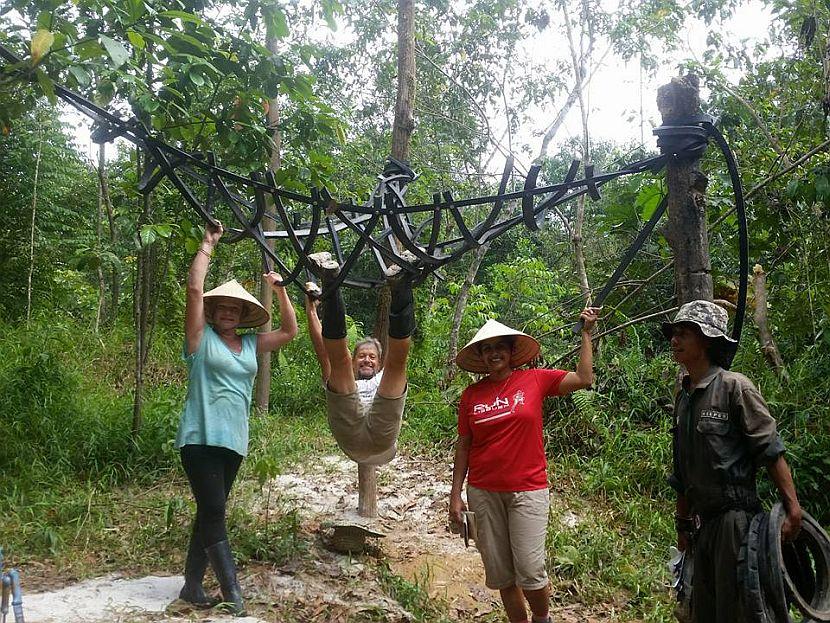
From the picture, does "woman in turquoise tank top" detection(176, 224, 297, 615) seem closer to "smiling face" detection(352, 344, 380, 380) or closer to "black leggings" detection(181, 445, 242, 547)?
"black leggings" detection(181, 445, 242, 547)

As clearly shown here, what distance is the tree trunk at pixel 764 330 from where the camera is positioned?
4422mm

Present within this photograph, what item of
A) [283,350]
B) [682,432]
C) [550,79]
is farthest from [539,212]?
[550,79]

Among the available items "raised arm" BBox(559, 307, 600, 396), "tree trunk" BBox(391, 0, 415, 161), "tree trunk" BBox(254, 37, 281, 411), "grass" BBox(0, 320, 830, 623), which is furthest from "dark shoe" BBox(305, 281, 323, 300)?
"tree trunk" BBox(254, 37, 281, 411)

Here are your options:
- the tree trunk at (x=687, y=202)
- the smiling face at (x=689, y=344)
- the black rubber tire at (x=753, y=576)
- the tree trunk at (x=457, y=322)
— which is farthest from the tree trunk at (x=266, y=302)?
the black rubber tire at (x=753, y=576)

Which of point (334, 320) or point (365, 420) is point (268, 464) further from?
point (334, 320)

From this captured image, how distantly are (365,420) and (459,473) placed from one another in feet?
1.47

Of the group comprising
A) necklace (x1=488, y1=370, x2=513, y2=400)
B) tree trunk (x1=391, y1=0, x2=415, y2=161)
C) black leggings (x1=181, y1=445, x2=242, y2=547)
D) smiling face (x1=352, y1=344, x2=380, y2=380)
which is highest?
tree trunk (x1=391, y1=0, x2=415, y2=161)

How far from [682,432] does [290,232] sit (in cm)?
145

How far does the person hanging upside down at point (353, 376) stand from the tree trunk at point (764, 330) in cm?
286

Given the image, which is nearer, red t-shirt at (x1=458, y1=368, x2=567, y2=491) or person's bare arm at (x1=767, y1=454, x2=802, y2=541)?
person's bare arm at (x1=767, y1=454, x2=802, y2=541)

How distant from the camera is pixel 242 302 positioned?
2.94 m

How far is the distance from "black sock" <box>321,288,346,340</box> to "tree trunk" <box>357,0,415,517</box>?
1.65m

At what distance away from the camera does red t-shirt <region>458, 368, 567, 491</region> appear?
2.63 m

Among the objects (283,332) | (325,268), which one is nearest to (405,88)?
(283,332)
